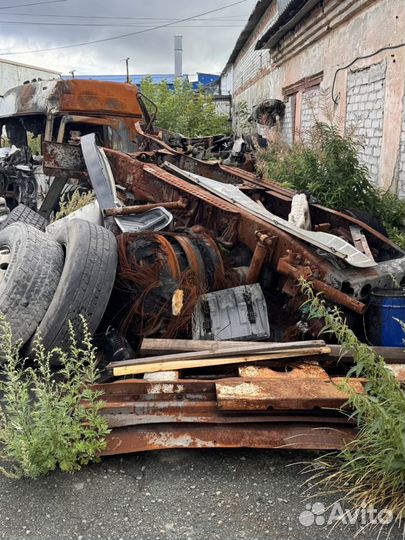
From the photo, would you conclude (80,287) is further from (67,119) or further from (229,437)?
(67,119)

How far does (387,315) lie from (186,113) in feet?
48.2

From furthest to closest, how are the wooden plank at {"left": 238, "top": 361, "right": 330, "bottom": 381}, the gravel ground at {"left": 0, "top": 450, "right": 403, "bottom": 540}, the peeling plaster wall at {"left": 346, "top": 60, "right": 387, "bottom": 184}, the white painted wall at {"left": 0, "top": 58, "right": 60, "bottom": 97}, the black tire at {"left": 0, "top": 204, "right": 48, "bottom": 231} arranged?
the white painted wall at {"left": 0, "top": 58, "right": 60, "bottom": 97} → the peeling plaster wall at {"left": 346, "top": 60, "right": 387, "bottom": 184} → the black tire at {"left": 0, "top": 204, "right": 48, "bottom": 231} → the wooden plank at {"left": 238, "top": 361, "right": 330, "bottom": 381} → the gravel ground at {"left": 0, "top": 450, "right": 403, "bottom": 540}

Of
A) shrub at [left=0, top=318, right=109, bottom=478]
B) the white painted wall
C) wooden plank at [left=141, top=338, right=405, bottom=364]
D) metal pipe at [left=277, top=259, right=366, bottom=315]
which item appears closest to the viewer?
shrub at [left=0, top=318, right=109, bottom=478]

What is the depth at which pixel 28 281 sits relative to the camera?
338cm

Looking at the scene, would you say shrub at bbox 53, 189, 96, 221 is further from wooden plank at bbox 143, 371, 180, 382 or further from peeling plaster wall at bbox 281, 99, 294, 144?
peeling plaster wall at bbox 281, 99, 294, 144

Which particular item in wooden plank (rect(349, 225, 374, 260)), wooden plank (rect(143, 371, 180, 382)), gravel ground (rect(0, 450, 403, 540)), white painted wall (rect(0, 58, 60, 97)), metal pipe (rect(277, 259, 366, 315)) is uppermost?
white painted wall (rect(0, 58, 60, 97))

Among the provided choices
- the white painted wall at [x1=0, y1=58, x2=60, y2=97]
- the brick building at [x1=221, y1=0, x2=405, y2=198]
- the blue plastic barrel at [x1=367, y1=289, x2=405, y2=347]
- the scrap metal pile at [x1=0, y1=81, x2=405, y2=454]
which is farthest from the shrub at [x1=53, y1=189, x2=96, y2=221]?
the white painted wall at [x1=0, y1=58, x2=60, y2=97]

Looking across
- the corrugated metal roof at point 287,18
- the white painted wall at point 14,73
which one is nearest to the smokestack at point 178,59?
the white painted wall at point 14,73

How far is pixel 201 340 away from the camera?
3.38m

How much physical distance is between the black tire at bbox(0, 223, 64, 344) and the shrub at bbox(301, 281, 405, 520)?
1894 millimetres

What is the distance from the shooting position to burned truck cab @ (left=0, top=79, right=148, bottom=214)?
8.36 meters

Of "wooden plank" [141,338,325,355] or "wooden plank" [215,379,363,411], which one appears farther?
"wooden plank" [141,338,325,355]

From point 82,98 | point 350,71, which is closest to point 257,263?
point 350,71

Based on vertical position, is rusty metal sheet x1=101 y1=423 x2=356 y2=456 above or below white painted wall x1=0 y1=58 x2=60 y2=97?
below
